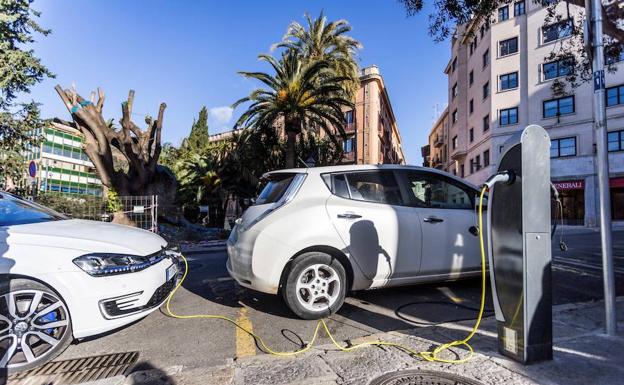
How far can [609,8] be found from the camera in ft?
22.6

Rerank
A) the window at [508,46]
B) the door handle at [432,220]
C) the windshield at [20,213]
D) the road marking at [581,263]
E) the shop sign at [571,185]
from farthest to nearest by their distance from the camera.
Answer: the window at [508,46], the shop sign at [571,185], the road marking at [581,263], the door handle at [432,220], the windshield at [20,213]

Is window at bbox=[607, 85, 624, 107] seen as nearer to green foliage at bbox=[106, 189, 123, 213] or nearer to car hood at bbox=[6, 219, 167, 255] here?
green foliage at bbox=[106, 189, 123, 213]

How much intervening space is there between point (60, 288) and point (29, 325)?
1.16 feet

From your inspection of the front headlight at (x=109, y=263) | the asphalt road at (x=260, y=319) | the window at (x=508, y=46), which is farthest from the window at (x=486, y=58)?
the front headlight at (x=109, y=263)

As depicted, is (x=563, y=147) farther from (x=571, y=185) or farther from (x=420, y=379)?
(x=420, y=379)

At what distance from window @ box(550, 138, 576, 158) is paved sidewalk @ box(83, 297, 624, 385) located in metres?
29.3

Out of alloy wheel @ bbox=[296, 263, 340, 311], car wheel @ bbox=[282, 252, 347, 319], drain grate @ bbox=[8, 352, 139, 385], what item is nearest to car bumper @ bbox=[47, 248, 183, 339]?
drain grate @ bbox=[8, 352, 139, 385]

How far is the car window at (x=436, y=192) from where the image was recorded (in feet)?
14.7

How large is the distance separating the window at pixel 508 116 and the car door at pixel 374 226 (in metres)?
29.5

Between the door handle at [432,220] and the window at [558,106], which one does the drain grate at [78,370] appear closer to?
the door handle at [432,220]

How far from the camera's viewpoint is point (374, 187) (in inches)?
170

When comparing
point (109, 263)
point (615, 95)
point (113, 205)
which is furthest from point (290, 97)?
point (615, 95)

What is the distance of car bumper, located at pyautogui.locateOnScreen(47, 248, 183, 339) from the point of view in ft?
10.1

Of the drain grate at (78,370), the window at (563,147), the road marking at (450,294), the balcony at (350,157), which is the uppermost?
the balcony at (350,157)
